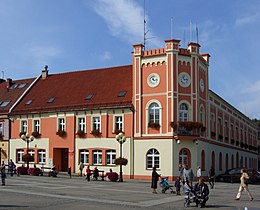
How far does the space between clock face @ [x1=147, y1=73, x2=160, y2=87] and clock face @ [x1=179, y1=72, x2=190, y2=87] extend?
204cm

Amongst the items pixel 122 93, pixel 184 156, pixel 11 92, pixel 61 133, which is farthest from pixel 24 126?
pixel 184 156

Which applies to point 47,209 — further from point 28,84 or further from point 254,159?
point 254,159

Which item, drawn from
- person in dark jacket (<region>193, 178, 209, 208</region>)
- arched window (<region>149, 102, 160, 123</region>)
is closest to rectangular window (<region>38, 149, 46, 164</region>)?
arched window (<region>149, 102, 160, 123</region>)

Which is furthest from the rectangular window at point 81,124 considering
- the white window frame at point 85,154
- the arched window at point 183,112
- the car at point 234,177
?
the car at point 234,177

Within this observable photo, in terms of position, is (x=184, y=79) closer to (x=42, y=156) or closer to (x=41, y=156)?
(x=42, y=156)

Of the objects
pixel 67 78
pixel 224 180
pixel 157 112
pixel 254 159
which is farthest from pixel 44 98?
pixel 254 159

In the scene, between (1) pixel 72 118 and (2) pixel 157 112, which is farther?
(1) pixel 72 118

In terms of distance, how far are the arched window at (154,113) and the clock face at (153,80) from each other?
67.8 inches

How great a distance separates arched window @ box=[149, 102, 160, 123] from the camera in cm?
3812

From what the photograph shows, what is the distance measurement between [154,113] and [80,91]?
10212mm

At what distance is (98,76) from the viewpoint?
1831 inches

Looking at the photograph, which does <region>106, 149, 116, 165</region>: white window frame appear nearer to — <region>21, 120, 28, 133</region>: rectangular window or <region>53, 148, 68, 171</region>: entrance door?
<region>53, 148, 68, 171</region>: entrance door

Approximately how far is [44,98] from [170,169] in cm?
1769

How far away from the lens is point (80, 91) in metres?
45.0
